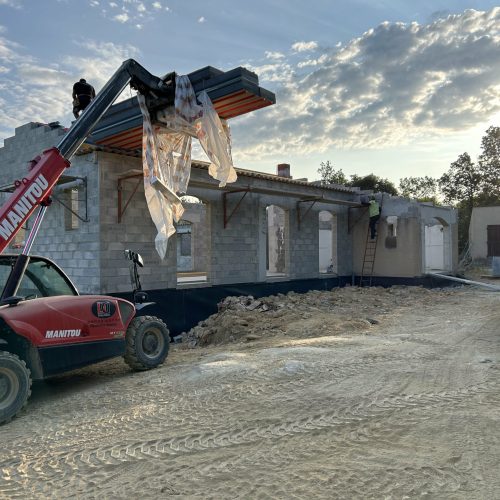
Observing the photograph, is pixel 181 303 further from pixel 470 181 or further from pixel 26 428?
pixel 470 181

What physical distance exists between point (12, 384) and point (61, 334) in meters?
0.72

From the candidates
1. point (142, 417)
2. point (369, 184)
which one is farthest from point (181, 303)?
point (369, 184)

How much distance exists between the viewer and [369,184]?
1613 inches

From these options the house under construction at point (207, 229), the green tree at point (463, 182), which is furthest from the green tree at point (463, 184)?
the house under construction at point (207, 229)

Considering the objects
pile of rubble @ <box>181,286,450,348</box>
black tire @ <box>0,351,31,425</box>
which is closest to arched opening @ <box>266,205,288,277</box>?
pile of rubble @ <box>181,286,450,348</box>

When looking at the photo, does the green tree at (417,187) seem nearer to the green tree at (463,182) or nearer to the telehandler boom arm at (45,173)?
the green tree at (463,182)

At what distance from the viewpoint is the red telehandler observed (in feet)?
15.6

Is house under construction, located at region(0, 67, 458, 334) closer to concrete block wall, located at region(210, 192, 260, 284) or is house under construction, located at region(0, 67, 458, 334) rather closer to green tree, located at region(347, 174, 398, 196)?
concrete block wall, located at region(210, 192, 260, 284)

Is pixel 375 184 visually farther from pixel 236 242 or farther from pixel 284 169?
pixel 236 242

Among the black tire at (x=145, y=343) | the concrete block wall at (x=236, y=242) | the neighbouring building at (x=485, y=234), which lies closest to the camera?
the black tire at (x=145, y=343)

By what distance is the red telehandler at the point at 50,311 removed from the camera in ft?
15.6

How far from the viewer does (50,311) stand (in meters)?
5.13

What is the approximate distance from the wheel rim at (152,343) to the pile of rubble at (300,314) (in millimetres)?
3115

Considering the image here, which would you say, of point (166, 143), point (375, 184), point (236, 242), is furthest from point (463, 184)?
point (166, 143)
